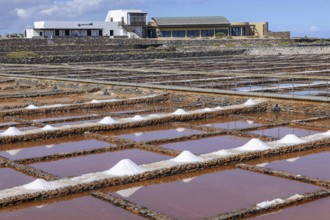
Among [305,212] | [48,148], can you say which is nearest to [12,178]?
[48,148]

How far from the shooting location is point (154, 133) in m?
9.82

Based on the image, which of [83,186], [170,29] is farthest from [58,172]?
[170,29]

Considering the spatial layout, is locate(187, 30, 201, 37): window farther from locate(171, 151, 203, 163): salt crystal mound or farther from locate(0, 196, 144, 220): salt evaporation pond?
locate(0, 196, 144, 220): salt evaporation pond

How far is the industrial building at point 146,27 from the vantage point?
50625mm

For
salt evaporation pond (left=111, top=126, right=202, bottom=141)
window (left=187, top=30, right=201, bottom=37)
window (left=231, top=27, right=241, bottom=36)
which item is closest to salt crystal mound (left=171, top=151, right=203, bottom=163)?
salt evaporation pond (left=111, top=126, right=202, bottom=141)

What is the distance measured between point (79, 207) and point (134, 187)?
0.83m

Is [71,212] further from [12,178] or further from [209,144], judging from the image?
[209,144]

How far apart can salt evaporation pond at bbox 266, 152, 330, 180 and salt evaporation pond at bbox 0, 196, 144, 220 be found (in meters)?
2.43

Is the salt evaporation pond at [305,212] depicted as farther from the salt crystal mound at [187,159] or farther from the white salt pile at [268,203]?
the salt crystal mound at [187,159]

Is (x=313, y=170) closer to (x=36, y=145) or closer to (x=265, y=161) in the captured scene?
(x=265, y=161)

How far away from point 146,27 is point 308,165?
48.8 metres

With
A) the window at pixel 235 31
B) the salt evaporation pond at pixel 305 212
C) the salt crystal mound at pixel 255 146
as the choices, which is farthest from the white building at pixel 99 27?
the salt evaporation pond at pixel 305 212

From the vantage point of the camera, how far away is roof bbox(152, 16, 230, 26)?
55781 millimetres

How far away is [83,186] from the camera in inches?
238
